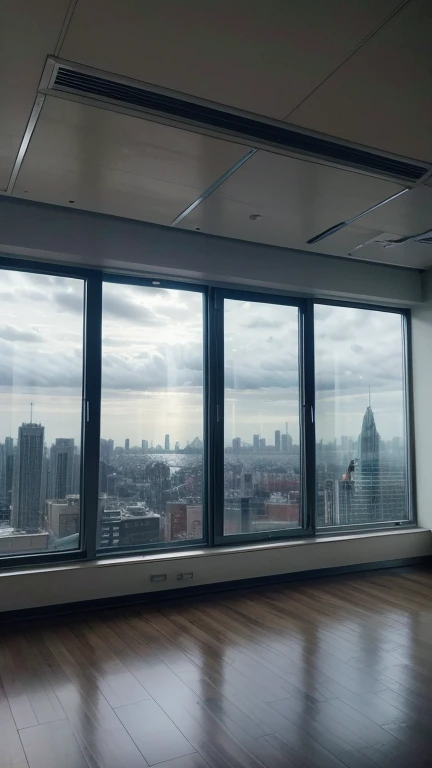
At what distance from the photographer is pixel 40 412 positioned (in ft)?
15.1

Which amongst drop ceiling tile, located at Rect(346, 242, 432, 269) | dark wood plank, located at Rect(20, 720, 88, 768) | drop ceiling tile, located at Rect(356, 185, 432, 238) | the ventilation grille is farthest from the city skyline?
dark wood plank, located at Rect(20, 720, 88, 768)

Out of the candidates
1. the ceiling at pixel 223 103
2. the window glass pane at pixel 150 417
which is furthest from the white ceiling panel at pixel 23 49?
the window glass pane at pixel 150 417

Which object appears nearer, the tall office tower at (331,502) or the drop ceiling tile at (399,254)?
the drop ceiling tile at (399,254)

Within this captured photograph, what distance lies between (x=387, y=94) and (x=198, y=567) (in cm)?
381

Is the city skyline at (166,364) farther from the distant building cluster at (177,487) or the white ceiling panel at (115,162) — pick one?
the white ceiling panel at (115,162)

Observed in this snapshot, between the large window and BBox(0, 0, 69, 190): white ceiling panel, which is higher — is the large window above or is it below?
below

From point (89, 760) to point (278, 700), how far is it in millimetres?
1046

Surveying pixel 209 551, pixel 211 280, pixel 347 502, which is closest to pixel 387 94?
pixel 211 280

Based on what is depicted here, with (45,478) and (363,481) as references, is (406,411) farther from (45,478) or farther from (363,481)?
(45,478)

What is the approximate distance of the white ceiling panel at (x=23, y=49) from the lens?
2221mm

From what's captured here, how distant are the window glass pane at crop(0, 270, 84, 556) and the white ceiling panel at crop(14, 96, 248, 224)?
86 centimetres

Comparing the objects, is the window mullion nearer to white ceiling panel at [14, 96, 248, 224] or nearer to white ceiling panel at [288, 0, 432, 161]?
white ceiling panel at [14, 96, 248, 224]

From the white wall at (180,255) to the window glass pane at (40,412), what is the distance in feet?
1.22

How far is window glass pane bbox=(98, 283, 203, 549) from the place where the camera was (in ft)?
16.1
